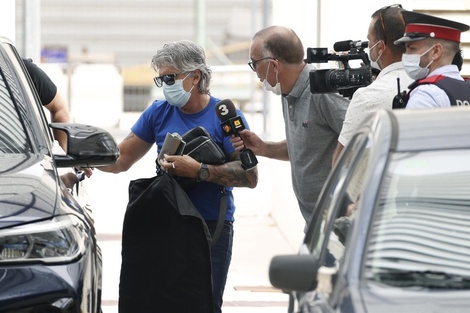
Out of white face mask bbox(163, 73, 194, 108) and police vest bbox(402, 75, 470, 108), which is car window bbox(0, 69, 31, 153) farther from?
police vest bbox(402, 75, 470, 108)

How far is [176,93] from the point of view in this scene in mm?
6539

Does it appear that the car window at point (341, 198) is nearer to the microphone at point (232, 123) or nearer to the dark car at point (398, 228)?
the dark car at point (398, 228)

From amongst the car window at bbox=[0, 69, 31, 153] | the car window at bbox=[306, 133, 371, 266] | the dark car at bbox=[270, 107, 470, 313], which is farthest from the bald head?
the dark car at bbox=[270, 107, 470, 313]

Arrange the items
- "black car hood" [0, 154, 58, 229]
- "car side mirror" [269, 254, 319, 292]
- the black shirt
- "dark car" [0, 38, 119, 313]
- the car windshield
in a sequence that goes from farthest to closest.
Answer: the black shirt < "black car hood" [0, 154, 58, 229] < "dark car" [0, 38, 119, 313] < "car side mirror" [269, 254, 319, 292] < the car windshield

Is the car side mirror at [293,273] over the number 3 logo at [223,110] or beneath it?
beneath

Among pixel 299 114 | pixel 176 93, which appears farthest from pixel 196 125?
pixel 299 114

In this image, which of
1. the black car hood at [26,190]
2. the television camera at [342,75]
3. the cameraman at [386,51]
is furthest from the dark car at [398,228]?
the television camera at [342,75]

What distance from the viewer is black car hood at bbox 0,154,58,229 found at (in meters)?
4.91

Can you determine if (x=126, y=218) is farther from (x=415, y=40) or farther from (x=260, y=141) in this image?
(x=415, y=40)

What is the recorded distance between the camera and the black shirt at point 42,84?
7.78 m

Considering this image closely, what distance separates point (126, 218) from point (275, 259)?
8.13 feet

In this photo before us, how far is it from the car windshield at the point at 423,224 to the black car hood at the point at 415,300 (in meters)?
0.05

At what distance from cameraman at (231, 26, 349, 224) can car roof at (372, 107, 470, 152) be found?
2318 mm

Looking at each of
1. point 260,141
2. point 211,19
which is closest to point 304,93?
point 260,141
